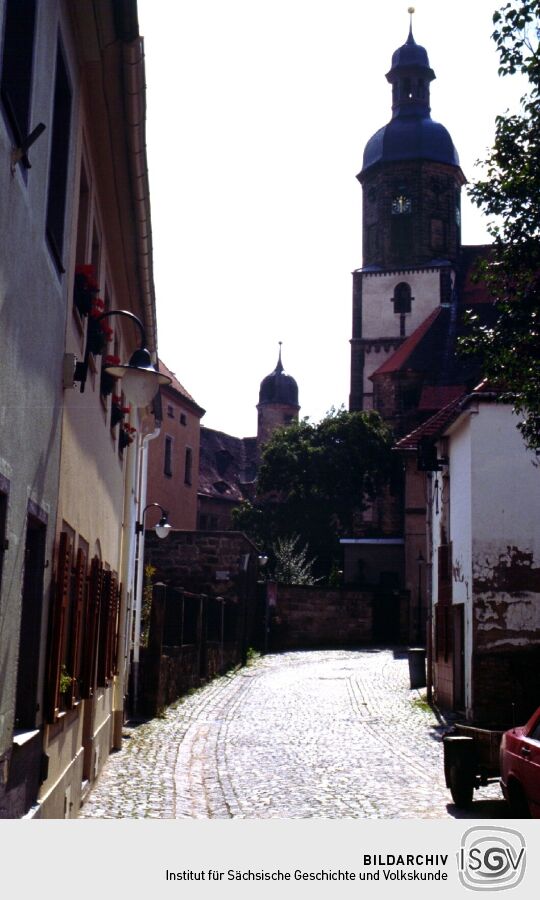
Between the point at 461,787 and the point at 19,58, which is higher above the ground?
the point at 19,58

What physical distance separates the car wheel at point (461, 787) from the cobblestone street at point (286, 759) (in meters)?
0.12

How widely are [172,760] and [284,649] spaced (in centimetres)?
2707

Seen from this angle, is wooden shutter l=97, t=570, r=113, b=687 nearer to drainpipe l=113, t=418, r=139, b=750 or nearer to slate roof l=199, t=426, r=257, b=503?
drainpipe l=113, t=418, r=139, b=750

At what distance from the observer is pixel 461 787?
459 inches

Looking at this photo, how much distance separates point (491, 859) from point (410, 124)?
2815 inches

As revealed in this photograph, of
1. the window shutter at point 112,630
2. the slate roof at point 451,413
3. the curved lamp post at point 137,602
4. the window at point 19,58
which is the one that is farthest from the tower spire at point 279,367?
the window at point 19,58

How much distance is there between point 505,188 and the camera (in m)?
11.7

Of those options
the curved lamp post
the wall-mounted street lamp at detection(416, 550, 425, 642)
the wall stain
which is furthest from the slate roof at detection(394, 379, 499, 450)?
the wall-mounted street lamp at detection(416, 550, 425, 642)

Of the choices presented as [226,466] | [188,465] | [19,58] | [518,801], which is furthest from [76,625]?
[226,466]

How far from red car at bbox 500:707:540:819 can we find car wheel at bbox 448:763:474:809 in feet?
3.88

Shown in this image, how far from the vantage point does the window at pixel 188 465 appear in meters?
59.4

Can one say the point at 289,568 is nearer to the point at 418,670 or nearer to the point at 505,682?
the point at 418,670

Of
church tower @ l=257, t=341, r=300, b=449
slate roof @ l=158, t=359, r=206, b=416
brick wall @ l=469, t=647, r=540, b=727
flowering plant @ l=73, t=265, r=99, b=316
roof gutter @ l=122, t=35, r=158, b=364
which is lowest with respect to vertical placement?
brick wall @ l=469, t=647, r=540, b=727

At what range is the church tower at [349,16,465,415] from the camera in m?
72.1
